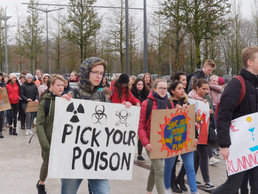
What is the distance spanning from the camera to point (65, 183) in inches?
133

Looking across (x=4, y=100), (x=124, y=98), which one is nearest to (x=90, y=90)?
(x=124, y=98)

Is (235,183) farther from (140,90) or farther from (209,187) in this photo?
(140,90)

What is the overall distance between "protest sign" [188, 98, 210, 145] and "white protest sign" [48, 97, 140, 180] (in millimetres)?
1998

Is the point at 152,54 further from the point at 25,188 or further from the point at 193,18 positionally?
the point at 25,188

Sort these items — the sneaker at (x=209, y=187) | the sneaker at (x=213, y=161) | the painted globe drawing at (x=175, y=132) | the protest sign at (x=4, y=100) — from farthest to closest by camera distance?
the protest sign at (x=4, y=100) < the sneaker at (x=213, y=161) < the sneaker at (x=209, y=187) < the painted globe drawing at (x=175, y=132)

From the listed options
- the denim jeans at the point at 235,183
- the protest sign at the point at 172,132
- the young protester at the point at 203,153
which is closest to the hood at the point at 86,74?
the protest sign at the point at 172,132

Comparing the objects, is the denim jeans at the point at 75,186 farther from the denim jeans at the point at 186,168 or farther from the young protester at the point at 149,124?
the denim jeans at the point at 186,168

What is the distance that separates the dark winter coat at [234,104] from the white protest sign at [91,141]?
2.90ft

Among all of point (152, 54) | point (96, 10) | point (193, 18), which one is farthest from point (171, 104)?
point (152, 54)

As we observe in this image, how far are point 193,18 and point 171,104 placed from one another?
54.6 ft

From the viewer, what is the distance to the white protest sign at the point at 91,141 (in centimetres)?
324

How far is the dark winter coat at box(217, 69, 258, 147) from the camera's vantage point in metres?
3.53

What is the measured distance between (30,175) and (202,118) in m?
3.06

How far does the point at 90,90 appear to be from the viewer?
11.6ft
